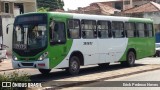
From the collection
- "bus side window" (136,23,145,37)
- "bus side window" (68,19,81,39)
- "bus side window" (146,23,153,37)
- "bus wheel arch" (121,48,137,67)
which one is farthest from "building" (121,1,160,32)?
"bus side window" (68,19,81,39)

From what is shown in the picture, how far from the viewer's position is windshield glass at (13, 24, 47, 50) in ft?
53.7

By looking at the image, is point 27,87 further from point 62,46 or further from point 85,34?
point 85,34

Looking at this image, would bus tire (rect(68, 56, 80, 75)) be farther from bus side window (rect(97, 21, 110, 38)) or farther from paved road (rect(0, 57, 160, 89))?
bus side window (rect(97, 21, 110, 38))

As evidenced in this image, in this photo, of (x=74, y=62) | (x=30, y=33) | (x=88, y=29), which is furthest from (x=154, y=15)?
(x=30, y=33)

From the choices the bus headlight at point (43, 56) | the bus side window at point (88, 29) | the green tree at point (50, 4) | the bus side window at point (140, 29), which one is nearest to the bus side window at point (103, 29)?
the bus side window at point (88, 29)

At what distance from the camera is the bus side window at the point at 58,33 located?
1654 centimetres

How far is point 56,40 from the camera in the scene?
659 inches

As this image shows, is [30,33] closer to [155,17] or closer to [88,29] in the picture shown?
[88,29]

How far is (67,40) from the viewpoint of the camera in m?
17.4

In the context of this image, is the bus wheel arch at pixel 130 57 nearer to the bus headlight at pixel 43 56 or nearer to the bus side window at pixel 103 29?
the bus side window at pixel 103 29

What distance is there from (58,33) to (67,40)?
69 cm

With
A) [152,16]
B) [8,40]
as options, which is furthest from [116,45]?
[152,16]

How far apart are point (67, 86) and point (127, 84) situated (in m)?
2.27

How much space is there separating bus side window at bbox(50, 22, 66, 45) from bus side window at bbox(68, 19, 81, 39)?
0.52 meters
